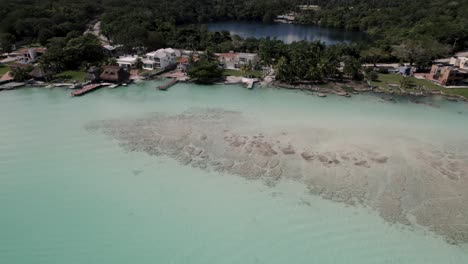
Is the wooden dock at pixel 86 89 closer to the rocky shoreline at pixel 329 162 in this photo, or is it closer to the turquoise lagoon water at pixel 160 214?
the turquoise lagoon water at pixel 160 214

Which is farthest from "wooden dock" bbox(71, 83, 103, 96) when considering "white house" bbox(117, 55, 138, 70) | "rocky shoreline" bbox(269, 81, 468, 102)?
"rocky shoreline" bbox(269, 81, 468, 102)

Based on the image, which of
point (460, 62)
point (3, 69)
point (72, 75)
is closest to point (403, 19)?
point (460, 62)

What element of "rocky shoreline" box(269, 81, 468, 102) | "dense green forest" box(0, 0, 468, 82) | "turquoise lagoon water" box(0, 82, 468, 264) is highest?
"dense green forest" box(0, 0, 468, 82)

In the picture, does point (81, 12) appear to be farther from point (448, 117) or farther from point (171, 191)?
point (448, 117)

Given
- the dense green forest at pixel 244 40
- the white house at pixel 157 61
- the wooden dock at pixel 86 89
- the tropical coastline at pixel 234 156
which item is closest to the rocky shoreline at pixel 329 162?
the tropical coastline at pixel 234 156

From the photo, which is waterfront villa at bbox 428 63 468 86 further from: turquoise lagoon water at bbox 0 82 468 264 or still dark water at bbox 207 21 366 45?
still dark water at bbox 207 21 366 45
